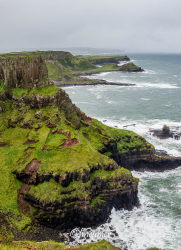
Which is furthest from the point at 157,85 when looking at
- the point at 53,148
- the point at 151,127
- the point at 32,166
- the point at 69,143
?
the point at 32,166

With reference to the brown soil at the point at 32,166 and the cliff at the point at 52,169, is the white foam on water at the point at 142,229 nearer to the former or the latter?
the cliff at the point at 52,169

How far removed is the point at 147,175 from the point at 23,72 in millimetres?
30615

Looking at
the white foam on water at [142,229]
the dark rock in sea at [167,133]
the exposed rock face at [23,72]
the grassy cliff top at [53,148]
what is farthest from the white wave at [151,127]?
the exposed rock face at [23,72]

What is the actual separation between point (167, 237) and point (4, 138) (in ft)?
94.2

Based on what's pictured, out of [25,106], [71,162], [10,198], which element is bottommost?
[10,198]

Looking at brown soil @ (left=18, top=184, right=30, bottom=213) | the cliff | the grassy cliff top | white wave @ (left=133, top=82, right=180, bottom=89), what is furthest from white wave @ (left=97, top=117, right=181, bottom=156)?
white wave @ (left=133, top=82, right=180, bottom=89)

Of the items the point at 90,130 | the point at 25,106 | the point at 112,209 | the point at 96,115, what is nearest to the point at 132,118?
the point at 96,115

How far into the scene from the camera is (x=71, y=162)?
39.2 metres

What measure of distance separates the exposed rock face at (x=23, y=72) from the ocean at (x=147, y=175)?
25926 millimetres

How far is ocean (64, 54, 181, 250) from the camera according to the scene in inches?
1449

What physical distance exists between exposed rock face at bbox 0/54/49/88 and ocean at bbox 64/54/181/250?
1021 inches

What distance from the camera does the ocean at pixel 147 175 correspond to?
36812 millimetres

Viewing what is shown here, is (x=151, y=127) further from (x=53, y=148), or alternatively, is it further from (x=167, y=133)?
(x=53, y=148)

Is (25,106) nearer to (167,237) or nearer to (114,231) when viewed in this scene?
(114,231)
